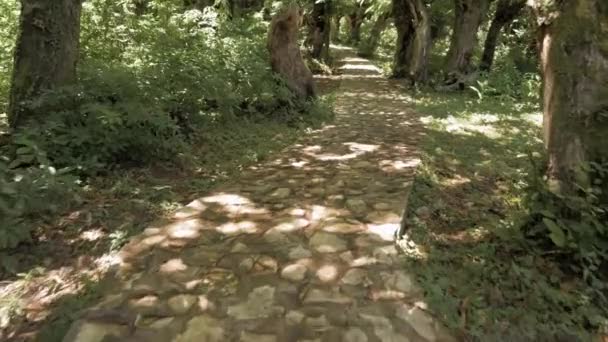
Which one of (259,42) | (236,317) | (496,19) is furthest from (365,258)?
(496,19)

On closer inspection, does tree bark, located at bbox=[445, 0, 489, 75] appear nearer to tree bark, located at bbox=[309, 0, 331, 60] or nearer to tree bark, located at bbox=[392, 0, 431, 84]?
tree bark, located at bbox=[392, 0, 431, 84]

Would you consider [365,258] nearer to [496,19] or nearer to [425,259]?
[425,259]

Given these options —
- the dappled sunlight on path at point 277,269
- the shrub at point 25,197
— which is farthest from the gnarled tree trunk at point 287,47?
the shrub at point 25,197

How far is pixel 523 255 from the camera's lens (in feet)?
11.6

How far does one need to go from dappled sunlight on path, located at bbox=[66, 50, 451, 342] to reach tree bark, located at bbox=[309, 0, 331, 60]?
42.9ft

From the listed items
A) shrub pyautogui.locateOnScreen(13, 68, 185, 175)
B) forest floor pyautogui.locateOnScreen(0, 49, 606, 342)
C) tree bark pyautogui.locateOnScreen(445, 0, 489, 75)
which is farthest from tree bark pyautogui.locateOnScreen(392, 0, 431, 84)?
shrub pyautogui.locateOnScreen(13, 68, 185, 175)

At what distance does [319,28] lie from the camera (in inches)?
693

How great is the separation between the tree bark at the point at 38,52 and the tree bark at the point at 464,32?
11.3 m

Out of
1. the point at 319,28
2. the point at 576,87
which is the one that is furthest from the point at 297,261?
the point at 319,28

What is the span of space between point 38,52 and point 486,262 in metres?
5.20

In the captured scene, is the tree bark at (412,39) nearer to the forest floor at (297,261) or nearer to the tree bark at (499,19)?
the tree bark at (499,19)

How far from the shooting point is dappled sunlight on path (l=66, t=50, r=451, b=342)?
2721mm

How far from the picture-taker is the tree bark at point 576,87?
3.48 metres

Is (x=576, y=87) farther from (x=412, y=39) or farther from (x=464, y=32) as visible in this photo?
(x=412, y=39)
